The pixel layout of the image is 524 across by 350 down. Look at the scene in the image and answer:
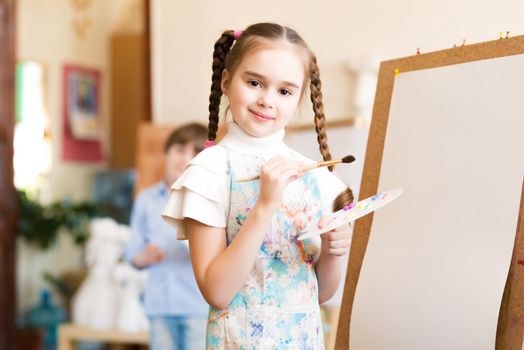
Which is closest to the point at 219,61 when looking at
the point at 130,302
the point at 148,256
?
the point at 148,256

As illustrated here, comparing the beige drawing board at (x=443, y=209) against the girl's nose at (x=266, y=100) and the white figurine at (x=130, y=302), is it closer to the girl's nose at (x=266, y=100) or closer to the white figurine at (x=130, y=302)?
the girl's nose at (x=266, y=100)

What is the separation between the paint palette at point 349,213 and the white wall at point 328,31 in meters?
0.78

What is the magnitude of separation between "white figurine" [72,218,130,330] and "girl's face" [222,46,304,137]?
7.85 feet

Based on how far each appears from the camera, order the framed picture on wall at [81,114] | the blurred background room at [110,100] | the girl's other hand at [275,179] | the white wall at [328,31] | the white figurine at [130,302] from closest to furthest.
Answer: the girl's other hand at [275,179] < the white wall at [328,31] < the blurred background room at [110,100] < the white figurine at [130,302] < the framed picture on wall at [81,114]

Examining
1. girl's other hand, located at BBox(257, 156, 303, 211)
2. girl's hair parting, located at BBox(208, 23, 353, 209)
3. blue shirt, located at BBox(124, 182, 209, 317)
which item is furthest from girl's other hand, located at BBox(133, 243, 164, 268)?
girl's other hand, located at BBox(257, 156, 303, 211)

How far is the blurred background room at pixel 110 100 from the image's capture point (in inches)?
115

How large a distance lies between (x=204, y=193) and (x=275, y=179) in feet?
0.45

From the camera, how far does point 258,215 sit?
1.21 meters

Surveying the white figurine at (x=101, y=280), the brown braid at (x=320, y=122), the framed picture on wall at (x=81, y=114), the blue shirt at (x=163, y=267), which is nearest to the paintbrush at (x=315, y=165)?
the brown braid at (x=320, y=122)

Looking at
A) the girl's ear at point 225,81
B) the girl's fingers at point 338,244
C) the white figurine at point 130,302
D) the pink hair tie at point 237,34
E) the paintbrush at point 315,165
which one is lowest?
the white figurine at point 130,302

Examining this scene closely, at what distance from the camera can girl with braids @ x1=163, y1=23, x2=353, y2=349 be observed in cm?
125

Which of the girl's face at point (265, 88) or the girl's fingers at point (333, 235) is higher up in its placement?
the girl's face at point (265, 88)

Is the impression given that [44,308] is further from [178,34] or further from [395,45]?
[395,45]

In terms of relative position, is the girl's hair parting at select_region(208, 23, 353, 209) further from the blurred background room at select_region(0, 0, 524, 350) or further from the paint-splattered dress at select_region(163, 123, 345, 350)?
the blurred background room at select_region(0, 0, 524, 350)
